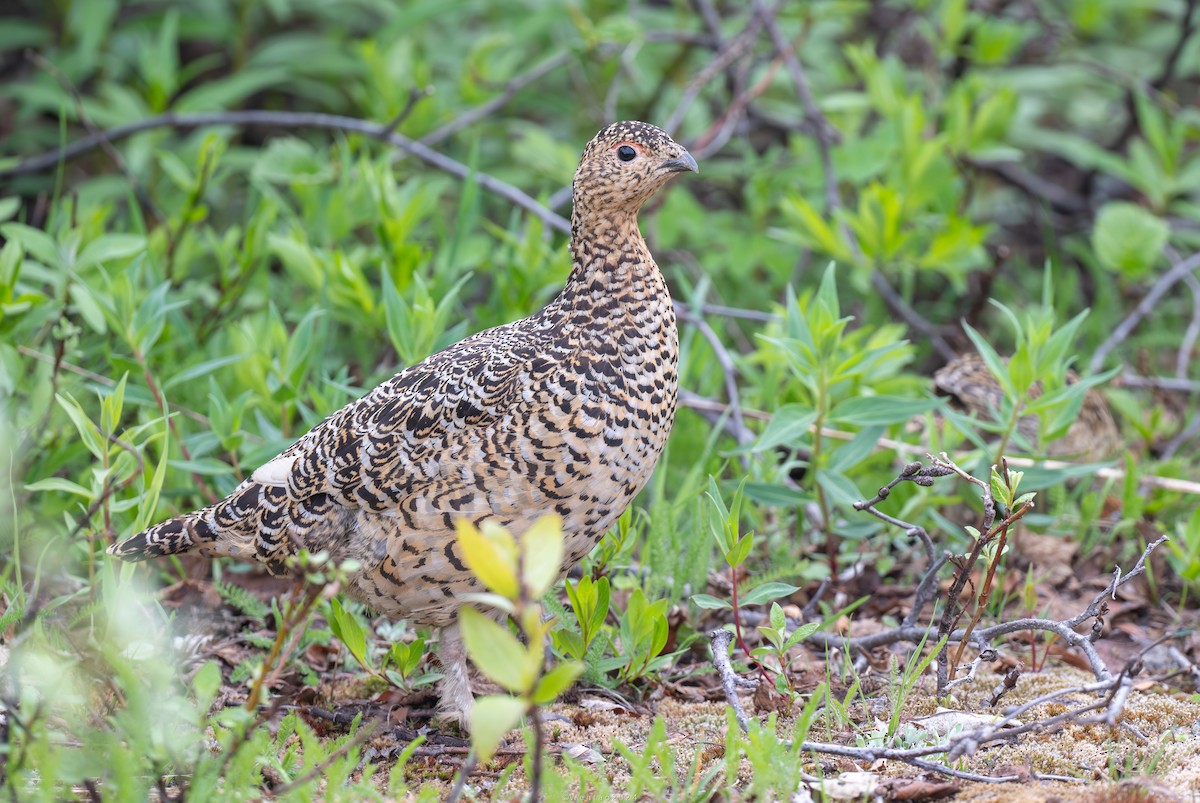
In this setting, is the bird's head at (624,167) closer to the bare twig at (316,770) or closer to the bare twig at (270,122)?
the bare twig at (316,770)

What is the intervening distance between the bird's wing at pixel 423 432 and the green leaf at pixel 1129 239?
151 inches

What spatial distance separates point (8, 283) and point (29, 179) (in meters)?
2.69

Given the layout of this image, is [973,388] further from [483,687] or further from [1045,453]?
[483,687]

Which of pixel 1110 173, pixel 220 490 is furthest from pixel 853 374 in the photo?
pixel 1110 173

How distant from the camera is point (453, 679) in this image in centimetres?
374

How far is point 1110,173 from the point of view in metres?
7.69

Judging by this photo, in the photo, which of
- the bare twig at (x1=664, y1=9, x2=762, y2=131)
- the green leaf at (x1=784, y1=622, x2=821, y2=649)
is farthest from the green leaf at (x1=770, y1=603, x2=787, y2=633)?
the bare twig at (x1=664, y1=9, x2=762, y2=131)

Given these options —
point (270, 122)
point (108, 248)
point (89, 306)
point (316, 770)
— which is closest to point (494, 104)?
point (270, 122)

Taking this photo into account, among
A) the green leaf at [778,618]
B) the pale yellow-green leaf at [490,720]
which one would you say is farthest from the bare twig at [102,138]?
the pale yellow-green leaf at [490,720]

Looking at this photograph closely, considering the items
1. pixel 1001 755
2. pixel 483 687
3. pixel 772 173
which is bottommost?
pixel 483 687

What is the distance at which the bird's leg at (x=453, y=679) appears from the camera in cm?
372

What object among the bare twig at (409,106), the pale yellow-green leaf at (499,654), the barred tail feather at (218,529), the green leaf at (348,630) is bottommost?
the green leaf at (348,630)

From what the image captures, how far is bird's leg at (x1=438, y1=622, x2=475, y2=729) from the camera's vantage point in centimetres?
372

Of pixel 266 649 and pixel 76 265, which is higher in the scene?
pixel 76 265
